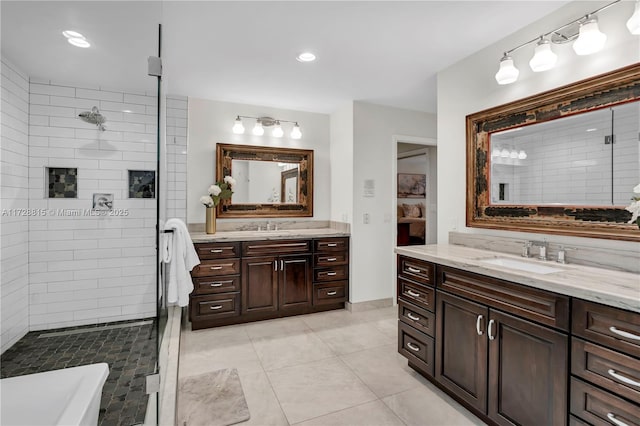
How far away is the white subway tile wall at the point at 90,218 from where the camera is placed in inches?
56.0

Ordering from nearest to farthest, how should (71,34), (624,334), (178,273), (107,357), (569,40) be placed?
(624,334), (71,34), (107,357), (569,40), (178,273)

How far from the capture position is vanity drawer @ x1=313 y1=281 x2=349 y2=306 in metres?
3.66

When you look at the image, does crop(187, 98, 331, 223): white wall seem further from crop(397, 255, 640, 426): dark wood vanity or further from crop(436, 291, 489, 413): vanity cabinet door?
crop(436, 291, 489, 413): vanity cabinet door

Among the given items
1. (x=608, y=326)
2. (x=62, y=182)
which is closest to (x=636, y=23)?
(x=608, y=326)

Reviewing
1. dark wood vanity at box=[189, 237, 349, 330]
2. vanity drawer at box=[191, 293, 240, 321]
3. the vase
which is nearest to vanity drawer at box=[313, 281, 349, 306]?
dark wood vanity at box=[189, 237, 349, 330]

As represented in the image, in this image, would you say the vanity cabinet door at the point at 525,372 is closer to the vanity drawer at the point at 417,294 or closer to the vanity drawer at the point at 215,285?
the vanity drawer at the point at 417,294

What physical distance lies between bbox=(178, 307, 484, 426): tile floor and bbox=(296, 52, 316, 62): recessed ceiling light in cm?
247

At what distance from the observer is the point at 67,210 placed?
5.00 feet

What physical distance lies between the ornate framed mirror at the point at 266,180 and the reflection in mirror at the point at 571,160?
229cm

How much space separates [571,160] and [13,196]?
2832 mm

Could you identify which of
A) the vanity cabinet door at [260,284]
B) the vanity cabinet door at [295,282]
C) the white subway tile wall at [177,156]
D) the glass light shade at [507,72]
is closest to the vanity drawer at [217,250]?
the vanity cabinet door at [260,284]

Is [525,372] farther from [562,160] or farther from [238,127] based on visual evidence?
[238,127]

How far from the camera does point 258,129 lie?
3855mm

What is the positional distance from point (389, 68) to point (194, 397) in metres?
2.97
